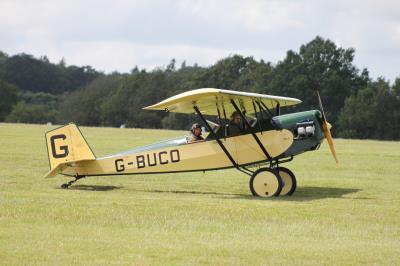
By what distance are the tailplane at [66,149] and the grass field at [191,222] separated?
0.63m

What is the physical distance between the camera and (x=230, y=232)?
1083cm

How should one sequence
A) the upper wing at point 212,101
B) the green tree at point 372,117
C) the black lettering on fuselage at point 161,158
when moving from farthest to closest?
1. the green tree at point 372,117
2. the black lettering on fuselage at point 161,158
3. the upper wing at point 212,101

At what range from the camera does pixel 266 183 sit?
49.7 ft

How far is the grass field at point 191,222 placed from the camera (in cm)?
927

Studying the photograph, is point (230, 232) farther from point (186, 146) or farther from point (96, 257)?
point (186, 146)

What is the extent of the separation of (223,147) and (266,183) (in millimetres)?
1183

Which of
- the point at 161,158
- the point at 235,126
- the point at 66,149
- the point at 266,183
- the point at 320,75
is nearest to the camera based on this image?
the point at 266,183

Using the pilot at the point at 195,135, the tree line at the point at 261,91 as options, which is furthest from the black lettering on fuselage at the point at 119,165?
the tree line at the point at 261,91

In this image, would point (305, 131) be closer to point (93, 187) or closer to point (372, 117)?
point (93, 187)

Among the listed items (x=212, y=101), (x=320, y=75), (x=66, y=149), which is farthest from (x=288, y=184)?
(x=320, y=75)

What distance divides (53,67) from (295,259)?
132m

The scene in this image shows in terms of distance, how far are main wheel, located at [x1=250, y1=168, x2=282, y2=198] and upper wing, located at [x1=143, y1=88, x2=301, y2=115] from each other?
148 centimetres

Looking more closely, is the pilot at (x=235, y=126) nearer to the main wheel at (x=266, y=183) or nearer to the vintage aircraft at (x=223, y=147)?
the vintage aircraft at (x=223, y=147)

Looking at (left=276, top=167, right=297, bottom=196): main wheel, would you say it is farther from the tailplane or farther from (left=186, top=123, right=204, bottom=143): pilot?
the tailplane
